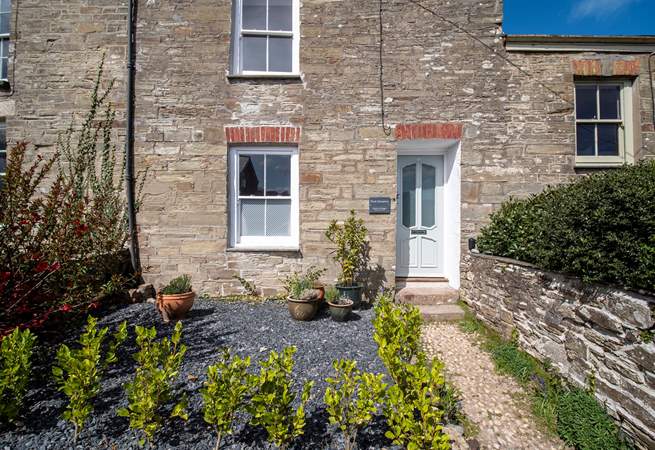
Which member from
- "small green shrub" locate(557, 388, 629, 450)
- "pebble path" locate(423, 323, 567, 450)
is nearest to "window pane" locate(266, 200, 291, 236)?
"pebble path" locate(423, 323, 567, 450)

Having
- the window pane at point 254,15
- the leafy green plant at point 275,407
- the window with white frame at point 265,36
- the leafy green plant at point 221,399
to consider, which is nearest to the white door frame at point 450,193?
the window with white frame at point 265,36

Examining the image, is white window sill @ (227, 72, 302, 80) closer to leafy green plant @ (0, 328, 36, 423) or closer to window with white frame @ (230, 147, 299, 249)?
window with white frame @ (230, 147, 299, 249)

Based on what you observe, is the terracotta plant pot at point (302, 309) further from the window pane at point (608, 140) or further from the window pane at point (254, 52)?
the window pane at point (608, 140)

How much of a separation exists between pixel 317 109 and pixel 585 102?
193 inches

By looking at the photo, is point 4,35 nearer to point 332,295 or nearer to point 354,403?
point 332,295

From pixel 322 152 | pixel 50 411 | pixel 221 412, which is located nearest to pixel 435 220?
pixel 322 152

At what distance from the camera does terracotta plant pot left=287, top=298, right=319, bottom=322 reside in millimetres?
4281

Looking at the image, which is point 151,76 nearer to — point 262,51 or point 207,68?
point 207,68

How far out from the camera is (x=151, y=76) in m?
5.21

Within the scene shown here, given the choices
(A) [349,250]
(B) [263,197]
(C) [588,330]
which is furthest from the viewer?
(B) [263,197]

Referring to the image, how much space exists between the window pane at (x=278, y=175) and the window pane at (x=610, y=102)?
229 inches

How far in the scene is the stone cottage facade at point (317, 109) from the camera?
16.8ft

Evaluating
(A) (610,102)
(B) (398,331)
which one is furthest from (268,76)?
(A) (610,102)

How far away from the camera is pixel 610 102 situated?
529cm
